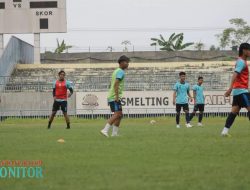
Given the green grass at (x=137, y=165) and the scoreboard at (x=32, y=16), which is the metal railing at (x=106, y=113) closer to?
the scoreboard at (x=32, y=16)

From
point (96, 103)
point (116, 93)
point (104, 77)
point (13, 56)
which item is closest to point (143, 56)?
point (13, 56)

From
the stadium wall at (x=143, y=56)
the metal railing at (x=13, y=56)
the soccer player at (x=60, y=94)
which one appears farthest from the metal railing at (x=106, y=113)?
the stadium wall at (x=143, y=56)

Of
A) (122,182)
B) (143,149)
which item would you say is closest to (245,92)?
(143,149)

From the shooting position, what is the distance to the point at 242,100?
14375 millimetres

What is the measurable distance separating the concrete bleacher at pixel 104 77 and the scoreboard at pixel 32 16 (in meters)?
3.51

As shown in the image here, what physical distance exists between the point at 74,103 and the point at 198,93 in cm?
1515

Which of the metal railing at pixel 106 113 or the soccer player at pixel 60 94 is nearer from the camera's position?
the soccer player at pixel 60 94

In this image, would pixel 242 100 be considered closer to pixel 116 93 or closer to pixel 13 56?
pixel 116 93

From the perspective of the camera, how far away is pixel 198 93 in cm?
2634

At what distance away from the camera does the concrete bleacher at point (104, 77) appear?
43250mm

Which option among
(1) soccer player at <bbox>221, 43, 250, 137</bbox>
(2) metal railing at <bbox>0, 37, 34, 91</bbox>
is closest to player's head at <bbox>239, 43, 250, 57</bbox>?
(1) soccer player at <bbox>221, 43, 250, 137</bbox>

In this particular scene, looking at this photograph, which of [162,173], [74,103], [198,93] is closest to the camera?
[162,173]

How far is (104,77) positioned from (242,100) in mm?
31124

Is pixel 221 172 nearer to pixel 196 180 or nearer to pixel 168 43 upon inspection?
pixel 196 180
